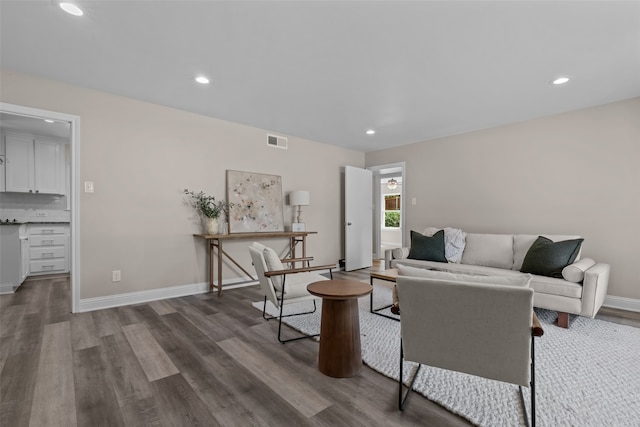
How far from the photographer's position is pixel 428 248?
4172mm

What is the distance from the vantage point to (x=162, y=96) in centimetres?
338

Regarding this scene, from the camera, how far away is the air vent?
4.74 meters

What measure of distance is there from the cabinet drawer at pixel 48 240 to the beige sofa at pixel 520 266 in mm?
5688

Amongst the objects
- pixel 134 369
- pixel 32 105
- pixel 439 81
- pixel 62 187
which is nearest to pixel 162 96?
pixel 32 105

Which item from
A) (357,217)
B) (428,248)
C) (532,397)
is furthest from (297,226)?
(532,397)

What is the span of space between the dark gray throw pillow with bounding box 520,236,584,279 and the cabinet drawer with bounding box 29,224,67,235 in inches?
283

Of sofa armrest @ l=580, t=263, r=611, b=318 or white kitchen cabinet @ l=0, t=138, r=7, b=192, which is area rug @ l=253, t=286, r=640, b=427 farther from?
white kitchen cabinet @ l=0, t=138, r=7, b=192

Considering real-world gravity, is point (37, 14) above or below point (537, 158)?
above

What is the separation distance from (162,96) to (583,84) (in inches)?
179

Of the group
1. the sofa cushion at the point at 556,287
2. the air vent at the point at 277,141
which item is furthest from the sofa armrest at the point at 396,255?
the air vent at the point at 277,141

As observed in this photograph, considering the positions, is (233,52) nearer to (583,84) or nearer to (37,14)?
(37,14)

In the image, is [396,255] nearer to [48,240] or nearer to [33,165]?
[48,240]

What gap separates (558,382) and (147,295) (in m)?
4.03

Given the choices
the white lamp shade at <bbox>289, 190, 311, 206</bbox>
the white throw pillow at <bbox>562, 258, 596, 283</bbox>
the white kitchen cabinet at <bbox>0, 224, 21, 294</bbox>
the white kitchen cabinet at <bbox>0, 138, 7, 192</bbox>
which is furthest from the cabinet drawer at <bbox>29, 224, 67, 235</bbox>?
the white throw pillow at <bbox>562, 258, 596, 283</bbox>
